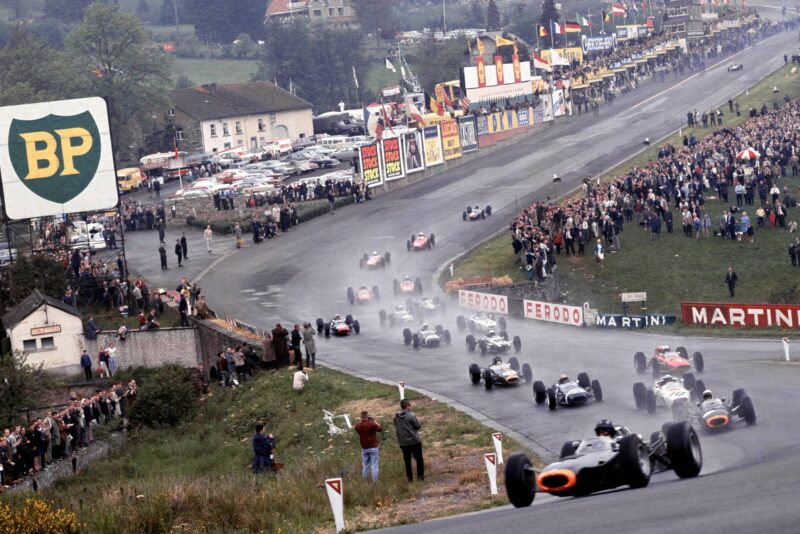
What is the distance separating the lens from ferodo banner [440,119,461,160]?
8756 centimetres

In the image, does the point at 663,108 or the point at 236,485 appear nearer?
the point at 236,485

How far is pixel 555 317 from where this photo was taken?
46281mm

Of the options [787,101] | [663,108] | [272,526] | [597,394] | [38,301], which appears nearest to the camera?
[272,526]

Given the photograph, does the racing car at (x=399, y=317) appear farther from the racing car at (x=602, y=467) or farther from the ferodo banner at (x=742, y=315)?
the racing car at (x=602, y=467)

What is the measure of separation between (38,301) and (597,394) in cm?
2717

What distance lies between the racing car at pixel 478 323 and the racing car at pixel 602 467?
23.6 metres

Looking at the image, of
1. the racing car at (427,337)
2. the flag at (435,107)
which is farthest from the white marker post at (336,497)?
the flag at (435,107)

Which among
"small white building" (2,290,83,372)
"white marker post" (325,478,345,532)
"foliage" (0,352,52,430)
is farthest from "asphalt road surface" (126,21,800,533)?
"foliage" (0,352,52,430)

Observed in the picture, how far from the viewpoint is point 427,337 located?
4281 cm

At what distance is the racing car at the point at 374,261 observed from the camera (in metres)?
60.8

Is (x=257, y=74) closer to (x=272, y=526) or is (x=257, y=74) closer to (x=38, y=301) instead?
(x=38, y=301)

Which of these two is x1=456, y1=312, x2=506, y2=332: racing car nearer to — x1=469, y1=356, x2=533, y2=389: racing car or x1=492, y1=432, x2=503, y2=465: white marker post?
x1=469, y1=356, x2=533, y2=389: racing car

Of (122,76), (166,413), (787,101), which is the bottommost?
(166,413)

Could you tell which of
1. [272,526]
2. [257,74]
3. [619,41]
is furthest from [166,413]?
[257,74]
